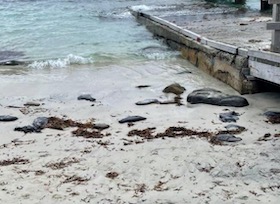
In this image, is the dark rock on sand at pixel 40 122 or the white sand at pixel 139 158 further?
the dark rock on sand at pixel 40 122

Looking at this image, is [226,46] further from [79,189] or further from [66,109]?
[79,189]

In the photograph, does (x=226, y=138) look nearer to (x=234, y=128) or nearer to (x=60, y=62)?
(x=234, y=128)

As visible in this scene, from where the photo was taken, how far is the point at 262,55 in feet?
23.2

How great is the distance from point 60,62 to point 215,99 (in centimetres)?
542

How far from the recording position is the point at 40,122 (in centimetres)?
649

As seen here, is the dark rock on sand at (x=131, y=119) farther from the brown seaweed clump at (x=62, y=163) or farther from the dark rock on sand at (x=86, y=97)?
the brown seaweed clump at (x=62, y=163)

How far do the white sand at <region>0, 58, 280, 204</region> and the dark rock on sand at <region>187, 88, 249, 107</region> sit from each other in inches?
6.7

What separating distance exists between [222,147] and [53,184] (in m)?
2.04

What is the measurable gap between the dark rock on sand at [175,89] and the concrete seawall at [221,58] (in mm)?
922

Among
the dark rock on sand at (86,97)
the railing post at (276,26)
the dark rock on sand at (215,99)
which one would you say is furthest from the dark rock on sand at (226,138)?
the dark rock on sand at (86,97)

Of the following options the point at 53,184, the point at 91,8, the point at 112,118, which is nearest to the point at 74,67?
the point at 112,118

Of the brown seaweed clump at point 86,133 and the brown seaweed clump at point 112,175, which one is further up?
the brown seaweed clump at point 112,175

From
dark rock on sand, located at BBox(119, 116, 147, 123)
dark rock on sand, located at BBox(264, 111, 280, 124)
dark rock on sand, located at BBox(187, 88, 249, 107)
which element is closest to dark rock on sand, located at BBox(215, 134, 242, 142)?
dark rock on sand, located at BBox(264, 111, 280, 124)

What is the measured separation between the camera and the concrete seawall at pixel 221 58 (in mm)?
7625
